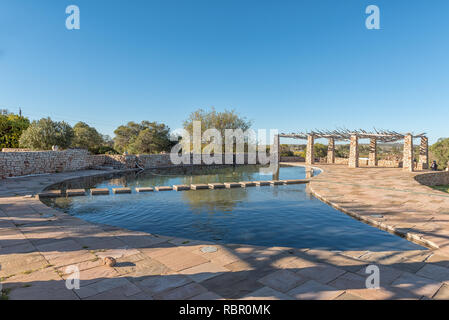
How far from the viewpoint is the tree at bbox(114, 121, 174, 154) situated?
108ft

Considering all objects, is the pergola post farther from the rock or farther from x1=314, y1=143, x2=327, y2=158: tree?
the rock

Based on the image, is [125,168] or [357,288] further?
[125,168]

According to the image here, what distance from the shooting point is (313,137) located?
25188 millimetres

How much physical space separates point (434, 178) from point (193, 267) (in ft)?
67.6

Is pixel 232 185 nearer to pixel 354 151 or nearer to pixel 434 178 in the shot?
pixel 354 151

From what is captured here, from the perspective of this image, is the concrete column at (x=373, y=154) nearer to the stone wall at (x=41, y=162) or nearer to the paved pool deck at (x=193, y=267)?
the paved pool deck at (x=193, y=267)

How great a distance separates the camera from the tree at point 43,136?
19.6m

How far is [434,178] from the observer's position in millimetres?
16719

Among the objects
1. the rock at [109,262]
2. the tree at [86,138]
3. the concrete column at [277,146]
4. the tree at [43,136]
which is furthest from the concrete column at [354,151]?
the tree at [86,138]

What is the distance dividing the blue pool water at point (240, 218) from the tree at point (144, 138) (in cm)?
2485

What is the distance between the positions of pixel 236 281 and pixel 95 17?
44.2 ft
